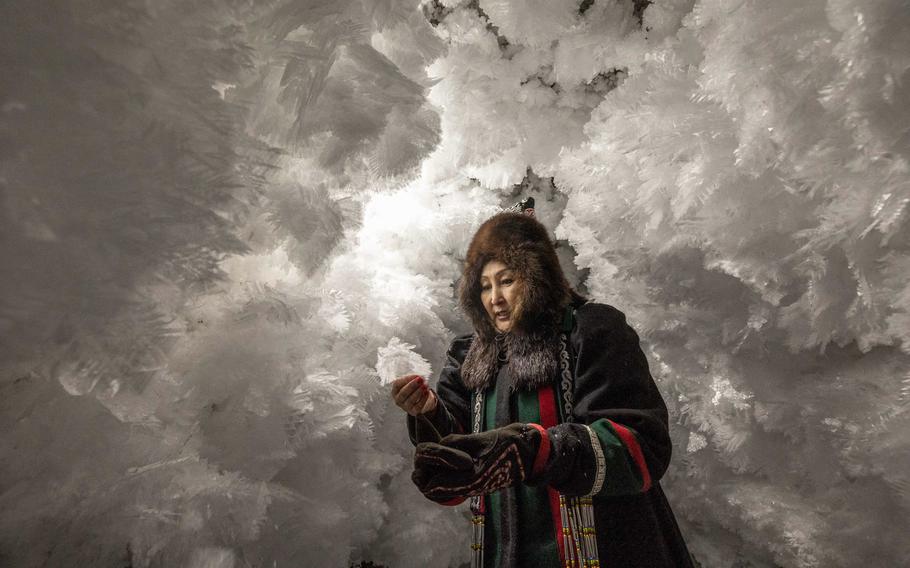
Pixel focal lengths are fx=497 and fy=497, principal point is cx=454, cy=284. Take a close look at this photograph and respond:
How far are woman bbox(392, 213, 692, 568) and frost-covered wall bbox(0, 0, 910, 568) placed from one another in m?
0.28

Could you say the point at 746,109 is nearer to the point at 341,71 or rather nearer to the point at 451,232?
the point at 341,71

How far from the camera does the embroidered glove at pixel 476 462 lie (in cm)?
83

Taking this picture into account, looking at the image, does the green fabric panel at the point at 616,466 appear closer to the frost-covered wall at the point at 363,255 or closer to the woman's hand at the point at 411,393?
the woman's hand at the point at 411,393

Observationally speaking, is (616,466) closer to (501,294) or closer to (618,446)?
(618,446)

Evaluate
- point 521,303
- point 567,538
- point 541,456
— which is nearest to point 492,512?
point 567,538

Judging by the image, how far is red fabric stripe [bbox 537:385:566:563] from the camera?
981mm

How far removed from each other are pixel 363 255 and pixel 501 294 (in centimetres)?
60

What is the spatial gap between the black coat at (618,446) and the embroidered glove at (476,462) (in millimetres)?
46

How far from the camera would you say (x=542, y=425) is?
1070 mm

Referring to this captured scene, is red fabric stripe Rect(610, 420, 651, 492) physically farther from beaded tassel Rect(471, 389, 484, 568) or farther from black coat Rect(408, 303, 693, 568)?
beaded tassel Rect(471, 389, 484, 568)

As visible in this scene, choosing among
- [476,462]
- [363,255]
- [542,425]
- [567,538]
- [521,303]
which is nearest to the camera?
[476,462]

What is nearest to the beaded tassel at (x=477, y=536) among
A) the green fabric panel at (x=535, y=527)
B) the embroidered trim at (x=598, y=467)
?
the green fabric panel at (x=535, y=527)

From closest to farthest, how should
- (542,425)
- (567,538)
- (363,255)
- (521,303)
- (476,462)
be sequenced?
(476,462), (567,538), (542,425), (521,303), (363,255)

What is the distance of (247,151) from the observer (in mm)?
824
